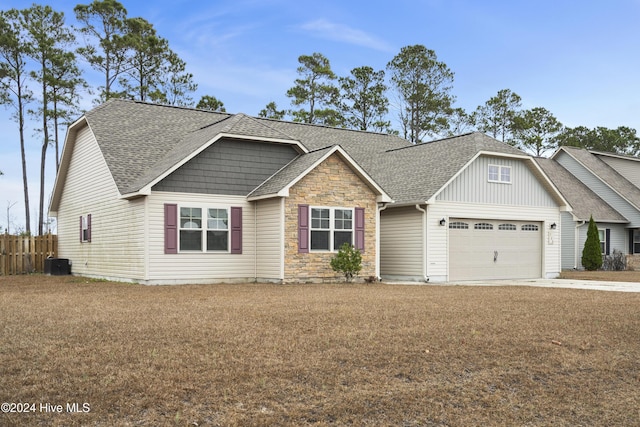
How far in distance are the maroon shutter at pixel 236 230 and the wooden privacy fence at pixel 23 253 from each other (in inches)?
415

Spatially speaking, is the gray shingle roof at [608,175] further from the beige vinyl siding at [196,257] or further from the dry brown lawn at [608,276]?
the beige vinyl siding at [196,257]

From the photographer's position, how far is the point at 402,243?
2214 cm

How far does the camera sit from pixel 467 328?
973cm

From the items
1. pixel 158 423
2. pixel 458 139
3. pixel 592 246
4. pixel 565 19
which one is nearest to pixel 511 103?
pixel 592 246

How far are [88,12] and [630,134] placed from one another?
5128 centimetres

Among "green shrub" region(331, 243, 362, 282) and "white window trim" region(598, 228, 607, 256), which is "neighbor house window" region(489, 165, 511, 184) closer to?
"green shrub" region(331, 243, 362, 282)

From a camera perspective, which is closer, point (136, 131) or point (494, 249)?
point (136, 131)

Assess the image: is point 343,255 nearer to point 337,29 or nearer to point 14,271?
point 337,29

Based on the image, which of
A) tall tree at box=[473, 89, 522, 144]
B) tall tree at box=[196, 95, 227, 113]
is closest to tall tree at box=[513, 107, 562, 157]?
tall tree at box=[473, 89, 522, 144]

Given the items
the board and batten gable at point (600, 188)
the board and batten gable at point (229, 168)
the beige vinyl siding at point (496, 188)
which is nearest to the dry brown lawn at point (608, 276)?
the beige vinyl siding at point (496, 188)

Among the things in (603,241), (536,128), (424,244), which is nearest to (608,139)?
(536,128)

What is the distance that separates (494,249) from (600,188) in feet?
45.4

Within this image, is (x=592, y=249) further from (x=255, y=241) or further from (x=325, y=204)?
(x=255, y=241)

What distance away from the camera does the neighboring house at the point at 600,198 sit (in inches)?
1233
